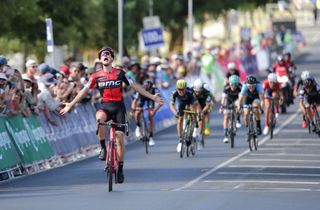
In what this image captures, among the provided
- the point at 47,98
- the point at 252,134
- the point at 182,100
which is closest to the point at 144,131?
the point at 182,100

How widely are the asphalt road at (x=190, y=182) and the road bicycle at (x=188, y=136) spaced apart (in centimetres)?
26

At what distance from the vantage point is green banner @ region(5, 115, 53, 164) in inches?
880

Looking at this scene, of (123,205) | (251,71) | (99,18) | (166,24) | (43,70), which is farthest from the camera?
(166,24)

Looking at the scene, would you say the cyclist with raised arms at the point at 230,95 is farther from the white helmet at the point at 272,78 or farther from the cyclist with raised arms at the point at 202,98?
the white helmet at the point at 272,78

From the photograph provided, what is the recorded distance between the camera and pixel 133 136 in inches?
1257

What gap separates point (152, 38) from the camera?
138ft

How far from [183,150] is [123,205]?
9.67m

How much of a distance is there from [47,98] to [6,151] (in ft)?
10.4

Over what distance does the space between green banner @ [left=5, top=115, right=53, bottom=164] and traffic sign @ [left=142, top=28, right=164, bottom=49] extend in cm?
1780

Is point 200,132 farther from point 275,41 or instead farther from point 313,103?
point 275,41

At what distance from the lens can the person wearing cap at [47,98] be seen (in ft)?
80.5

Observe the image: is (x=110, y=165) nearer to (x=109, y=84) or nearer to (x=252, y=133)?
(x=109, y=84)

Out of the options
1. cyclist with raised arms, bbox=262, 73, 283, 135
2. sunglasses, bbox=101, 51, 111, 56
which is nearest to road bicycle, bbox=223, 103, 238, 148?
cyclist with raised arms, bbox=262, 73, 283, 135

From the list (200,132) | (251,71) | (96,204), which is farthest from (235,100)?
(251,71)
